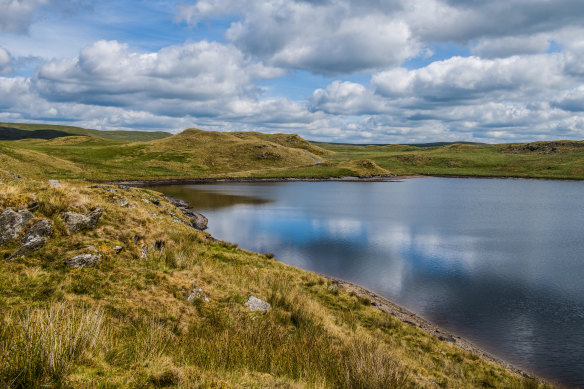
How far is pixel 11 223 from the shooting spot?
40.6ft

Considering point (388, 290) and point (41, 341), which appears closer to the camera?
point (41, 341)

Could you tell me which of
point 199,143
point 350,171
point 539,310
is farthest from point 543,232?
point 199,143

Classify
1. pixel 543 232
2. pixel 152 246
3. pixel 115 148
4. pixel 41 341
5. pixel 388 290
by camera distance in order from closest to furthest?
pixel 41 341 < pixel 152 246 < pixel 388 290 < pixel 543 232 < pixel 115 148

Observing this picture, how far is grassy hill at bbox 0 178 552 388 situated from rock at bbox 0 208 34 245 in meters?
0.17

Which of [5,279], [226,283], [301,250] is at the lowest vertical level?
[301,250]

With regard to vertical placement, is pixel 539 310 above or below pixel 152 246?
below

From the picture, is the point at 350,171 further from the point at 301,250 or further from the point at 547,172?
the point at 301,250

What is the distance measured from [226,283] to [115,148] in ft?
582

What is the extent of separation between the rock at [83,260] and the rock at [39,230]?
190 cm

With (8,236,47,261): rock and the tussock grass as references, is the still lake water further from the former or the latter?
(8,236,47,261): rock

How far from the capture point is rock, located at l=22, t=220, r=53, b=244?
484 inches

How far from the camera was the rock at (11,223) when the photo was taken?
1212 cm

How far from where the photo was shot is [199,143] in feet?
591

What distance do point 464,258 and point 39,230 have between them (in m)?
30.2
